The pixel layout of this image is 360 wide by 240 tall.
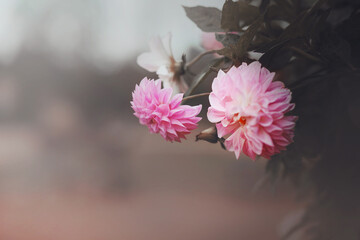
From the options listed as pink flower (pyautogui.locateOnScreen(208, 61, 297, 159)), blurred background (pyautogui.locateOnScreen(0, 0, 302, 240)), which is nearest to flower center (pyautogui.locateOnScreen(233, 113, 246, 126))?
pink flower (pyautogui.locateOnScreen(208, 61, 297, 159))

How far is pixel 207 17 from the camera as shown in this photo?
29cm

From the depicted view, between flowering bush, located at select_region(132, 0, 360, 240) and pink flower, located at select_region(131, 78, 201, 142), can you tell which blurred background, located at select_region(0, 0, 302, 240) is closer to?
flowering bush, located at select_region(132, 0, 360, 240)

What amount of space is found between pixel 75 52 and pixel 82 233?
1.25 feet

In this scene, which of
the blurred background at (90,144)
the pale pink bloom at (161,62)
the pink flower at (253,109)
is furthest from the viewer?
the blurred background at (90,144)

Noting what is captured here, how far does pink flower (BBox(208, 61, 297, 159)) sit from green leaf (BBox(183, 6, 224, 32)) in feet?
0.29

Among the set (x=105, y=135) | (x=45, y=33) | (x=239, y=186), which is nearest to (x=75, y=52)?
(x=45, y=33)

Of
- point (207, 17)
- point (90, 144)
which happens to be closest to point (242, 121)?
point (207, 17)

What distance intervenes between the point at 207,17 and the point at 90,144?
0.49 m

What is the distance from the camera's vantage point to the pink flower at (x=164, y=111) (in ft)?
0.74

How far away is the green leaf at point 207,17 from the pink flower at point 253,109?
87 millimetres

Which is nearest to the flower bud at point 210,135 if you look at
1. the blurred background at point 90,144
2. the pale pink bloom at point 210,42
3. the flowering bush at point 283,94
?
the flowering bush at point 283,94

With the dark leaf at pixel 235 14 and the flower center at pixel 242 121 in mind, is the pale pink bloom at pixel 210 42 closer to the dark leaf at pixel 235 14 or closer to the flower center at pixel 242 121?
the dark leaf at pixel 235 14

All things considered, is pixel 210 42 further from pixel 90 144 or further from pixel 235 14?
pixel 90 144

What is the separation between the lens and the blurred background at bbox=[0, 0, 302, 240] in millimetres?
562
